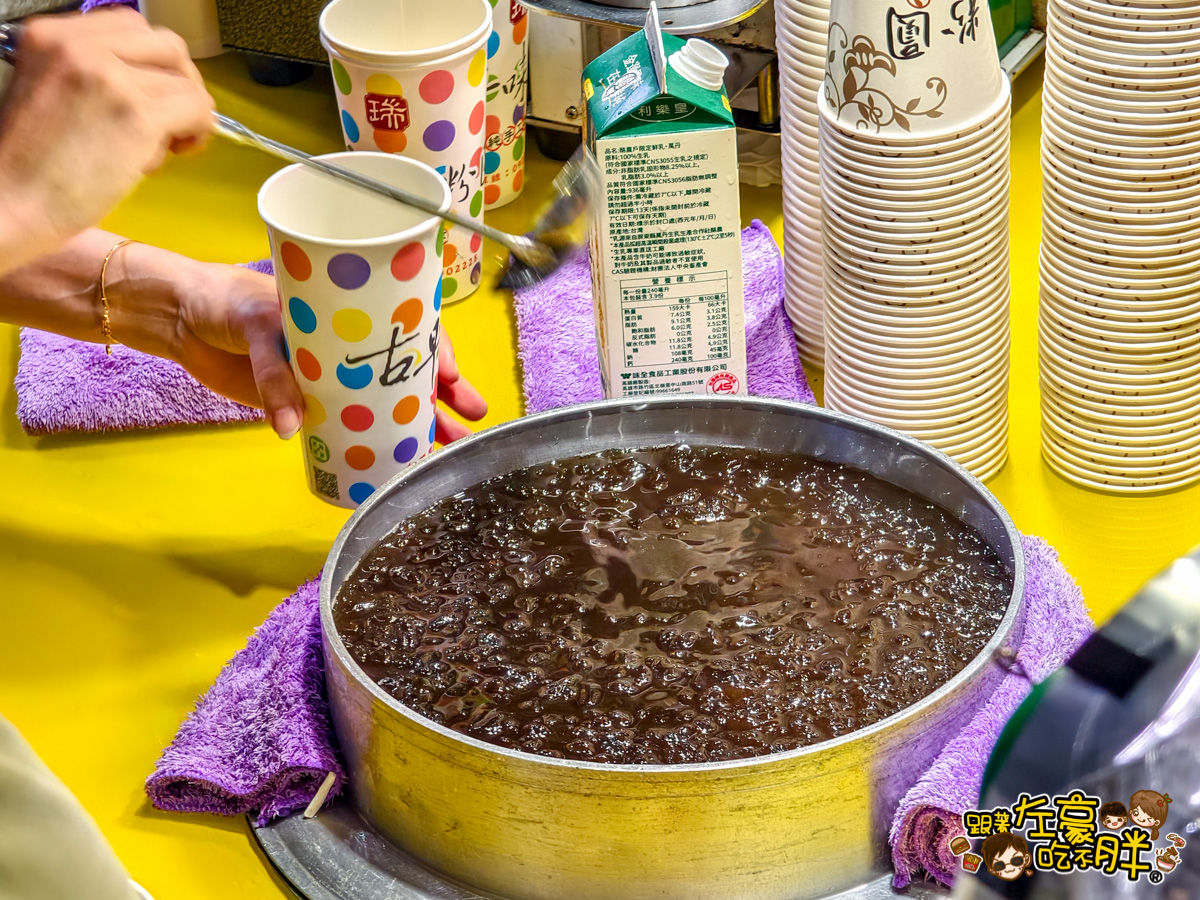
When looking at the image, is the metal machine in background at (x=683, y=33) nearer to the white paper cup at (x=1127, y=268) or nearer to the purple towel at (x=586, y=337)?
the purple towel at (x=586, y=337)

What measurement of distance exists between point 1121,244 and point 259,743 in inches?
25.2

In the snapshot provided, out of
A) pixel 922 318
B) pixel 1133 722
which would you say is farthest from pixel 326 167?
pixel 1133 722

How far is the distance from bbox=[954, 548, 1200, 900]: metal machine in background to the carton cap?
0.75 m

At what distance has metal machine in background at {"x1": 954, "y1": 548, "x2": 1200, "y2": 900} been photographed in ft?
1.00

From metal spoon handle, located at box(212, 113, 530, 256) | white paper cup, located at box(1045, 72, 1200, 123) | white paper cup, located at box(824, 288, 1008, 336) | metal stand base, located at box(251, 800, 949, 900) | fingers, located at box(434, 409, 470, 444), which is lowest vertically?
metal stand base, located at box(251, 800, 949, 900)

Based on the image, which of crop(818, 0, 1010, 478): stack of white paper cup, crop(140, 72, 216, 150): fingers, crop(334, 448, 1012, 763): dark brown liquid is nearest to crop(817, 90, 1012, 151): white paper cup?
crop(818, 0, 1010, 478): stack of white paper cup

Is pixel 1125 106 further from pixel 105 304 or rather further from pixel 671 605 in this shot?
pixel 105 304

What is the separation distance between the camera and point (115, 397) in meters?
1.17

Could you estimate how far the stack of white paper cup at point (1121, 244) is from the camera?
0.90 meters

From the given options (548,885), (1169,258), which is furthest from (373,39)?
(548,885)

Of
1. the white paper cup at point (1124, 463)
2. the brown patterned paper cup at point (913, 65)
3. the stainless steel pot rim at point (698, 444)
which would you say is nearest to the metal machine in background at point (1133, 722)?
the stainless steel pot rim at point (698, 444)

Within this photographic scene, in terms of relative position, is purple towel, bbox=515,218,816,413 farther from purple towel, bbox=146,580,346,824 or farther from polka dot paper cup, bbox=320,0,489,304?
purple towel, bbox=146,580,346,824

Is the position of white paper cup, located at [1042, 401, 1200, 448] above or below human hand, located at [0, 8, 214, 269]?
below

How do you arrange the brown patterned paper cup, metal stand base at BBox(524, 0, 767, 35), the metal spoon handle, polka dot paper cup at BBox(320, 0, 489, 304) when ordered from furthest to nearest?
metal stand base at BBox(524, 0, 767, 35) < polka dot paper cup at BBox(320, 0, 489, 304) < the brown patterned paper cup < the metal spoon handle
